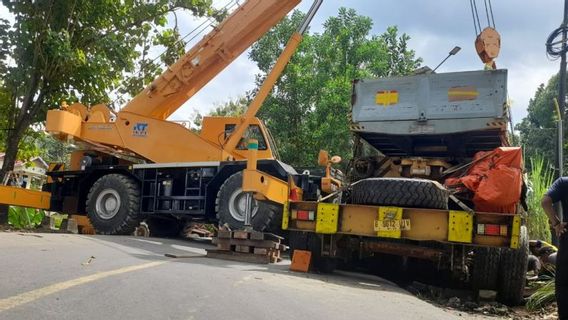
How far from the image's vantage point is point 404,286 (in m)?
8.05

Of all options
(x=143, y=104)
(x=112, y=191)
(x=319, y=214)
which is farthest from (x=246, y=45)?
(x=319, y=214)

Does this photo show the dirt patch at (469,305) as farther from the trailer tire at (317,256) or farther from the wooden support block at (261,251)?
the wooden support block at (261,251)

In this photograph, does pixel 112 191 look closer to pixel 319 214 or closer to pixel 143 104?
pixel 143 104

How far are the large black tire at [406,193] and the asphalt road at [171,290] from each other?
3.65ft

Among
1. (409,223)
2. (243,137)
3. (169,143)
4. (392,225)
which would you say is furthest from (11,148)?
(409,223)

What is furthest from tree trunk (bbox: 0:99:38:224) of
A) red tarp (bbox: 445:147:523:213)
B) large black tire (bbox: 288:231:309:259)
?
red tarp (bbox: 445:147:523:213)

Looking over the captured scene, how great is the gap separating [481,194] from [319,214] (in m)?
2.05

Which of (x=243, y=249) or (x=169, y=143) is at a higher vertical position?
(x=169, y=143)

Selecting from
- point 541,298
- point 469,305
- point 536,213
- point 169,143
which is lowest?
point 469,305

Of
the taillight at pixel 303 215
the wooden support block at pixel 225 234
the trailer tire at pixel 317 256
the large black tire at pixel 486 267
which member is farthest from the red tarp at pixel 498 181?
the wooden support block at pixel 225 234

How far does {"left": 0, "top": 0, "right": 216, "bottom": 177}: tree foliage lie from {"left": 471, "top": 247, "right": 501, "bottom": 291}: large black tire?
13001 mm

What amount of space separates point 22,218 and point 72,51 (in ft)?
18.1

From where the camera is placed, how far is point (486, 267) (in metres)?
6.87

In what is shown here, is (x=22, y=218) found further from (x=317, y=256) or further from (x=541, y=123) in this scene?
(x=541, y=123)
